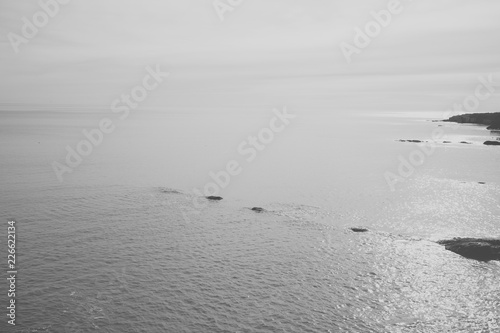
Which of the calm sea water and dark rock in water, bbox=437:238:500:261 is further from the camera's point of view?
dark rock in water, bbox=437:238:500:261

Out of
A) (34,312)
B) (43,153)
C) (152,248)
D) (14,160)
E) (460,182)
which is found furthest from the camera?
(43,153)

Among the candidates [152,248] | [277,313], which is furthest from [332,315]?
[152,248]

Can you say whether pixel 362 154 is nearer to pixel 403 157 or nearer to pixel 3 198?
pixel 403 157

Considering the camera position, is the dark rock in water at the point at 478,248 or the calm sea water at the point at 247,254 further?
the dark rock in water at the point at 478,248
